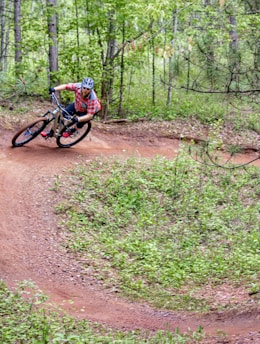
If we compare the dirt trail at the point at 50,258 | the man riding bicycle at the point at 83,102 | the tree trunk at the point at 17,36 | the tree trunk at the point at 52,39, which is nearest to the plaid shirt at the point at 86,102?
the man riding bicycle at the point at 83,102

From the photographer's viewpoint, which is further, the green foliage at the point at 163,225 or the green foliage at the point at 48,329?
the green foliage at the point at 163,225

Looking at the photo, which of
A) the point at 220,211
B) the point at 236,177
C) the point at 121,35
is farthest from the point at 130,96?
the point at 220,211

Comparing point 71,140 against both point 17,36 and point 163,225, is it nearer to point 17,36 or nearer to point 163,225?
point 163,225

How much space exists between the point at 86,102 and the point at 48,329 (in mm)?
6994

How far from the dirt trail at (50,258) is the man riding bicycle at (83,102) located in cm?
105

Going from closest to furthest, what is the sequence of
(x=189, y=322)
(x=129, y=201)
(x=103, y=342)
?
1. (x=103, y=342)
2. (x=189, y=322)
3. (x=129, y=201)

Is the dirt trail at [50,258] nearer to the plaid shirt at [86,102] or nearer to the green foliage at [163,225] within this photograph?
the green foliage at [163,225]

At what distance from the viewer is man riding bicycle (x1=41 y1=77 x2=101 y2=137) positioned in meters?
11.4

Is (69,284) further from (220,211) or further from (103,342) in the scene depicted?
(220,211)

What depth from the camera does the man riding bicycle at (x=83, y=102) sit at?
11.4 m

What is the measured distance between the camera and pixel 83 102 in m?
11.8

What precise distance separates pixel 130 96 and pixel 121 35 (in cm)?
351

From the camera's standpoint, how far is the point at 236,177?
13.9 m

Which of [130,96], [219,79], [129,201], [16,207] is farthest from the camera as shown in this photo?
[130,96]
